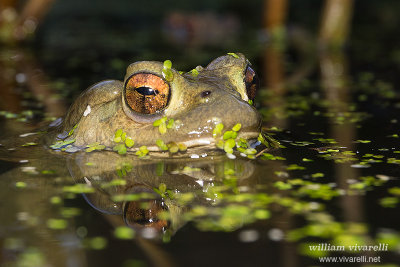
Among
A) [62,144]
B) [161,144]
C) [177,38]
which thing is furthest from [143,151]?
[177,38]

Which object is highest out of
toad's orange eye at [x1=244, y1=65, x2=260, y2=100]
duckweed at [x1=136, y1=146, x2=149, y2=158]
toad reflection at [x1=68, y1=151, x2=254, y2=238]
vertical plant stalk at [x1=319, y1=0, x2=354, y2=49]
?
vertical plant stalk at [x1=319, y1=0, x2=354, y2=49]

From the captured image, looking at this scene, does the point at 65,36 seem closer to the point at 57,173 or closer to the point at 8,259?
the point at 57,173

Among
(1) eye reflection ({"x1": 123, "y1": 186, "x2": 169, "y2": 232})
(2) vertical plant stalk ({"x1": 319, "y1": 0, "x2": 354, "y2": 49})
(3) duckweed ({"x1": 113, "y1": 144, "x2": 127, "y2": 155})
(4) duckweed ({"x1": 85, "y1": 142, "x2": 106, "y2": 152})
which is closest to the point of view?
(1) eye reflection ({"x1": 123, "y1": 186, "x2": 169, "y2": 232})

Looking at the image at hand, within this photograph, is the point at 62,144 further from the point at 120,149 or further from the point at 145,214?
the point at 145,214

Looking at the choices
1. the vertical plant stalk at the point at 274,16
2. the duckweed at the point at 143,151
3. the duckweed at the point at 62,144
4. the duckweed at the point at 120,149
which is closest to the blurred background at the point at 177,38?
the vertical plant stalk at the point at 274,16

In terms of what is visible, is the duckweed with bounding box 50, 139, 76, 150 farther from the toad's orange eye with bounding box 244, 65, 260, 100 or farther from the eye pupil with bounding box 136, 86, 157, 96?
the toad's orange eye with bounding box 244, 65, 260, 100

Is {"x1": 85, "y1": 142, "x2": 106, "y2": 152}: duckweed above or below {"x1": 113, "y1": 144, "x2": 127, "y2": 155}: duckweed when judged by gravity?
above

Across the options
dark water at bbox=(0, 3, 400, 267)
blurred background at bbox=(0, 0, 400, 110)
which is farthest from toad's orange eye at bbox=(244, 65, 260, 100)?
blurred background at bbox=(0, 0, 400, 110)
